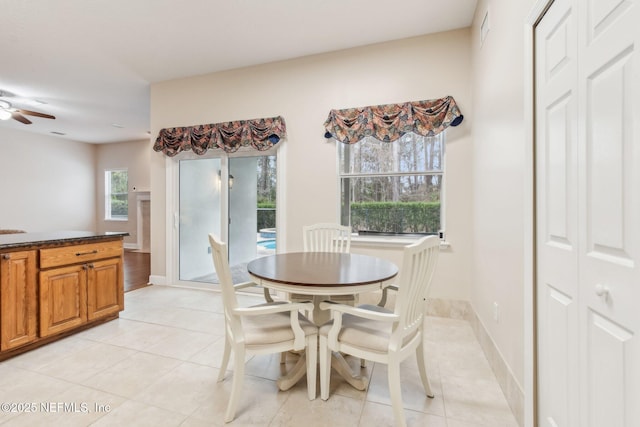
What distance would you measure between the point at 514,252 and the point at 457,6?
232cm

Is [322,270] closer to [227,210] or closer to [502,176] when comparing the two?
[502,176]

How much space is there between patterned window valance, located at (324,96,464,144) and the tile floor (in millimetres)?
2029

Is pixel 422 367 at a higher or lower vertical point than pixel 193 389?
higher

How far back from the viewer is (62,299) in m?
2.51

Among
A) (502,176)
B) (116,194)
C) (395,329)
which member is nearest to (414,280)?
(395,329)

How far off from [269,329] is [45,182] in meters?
8.36

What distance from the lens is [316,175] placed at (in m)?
3.51

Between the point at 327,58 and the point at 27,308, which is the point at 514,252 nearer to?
the point at 327,58

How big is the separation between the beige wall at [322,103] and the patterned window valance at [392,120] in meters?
0.15

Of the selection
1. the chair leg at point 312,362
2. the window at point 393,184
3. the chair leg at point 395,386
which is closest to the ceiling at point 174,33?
the window at point 393,184

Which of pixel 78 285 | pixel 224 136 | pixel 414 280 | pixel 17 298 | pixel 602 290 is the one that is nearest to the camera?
pixel 602 290

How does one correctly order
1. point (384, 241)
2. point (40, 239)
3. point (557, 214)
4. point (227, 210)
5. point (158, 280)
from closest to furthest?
point (557, 214) < point (40, 239) < point (384, 241) < point (227, 210) < point (158, 280)

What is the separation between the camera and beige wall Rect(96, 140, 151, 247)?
7.67 m

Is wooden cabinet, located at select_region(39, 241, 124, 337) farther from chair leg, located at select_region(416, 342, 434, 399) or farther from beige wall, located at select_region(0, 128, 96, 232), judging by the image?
→ beige wall, located at select_region(0, 128, 96, 232)
